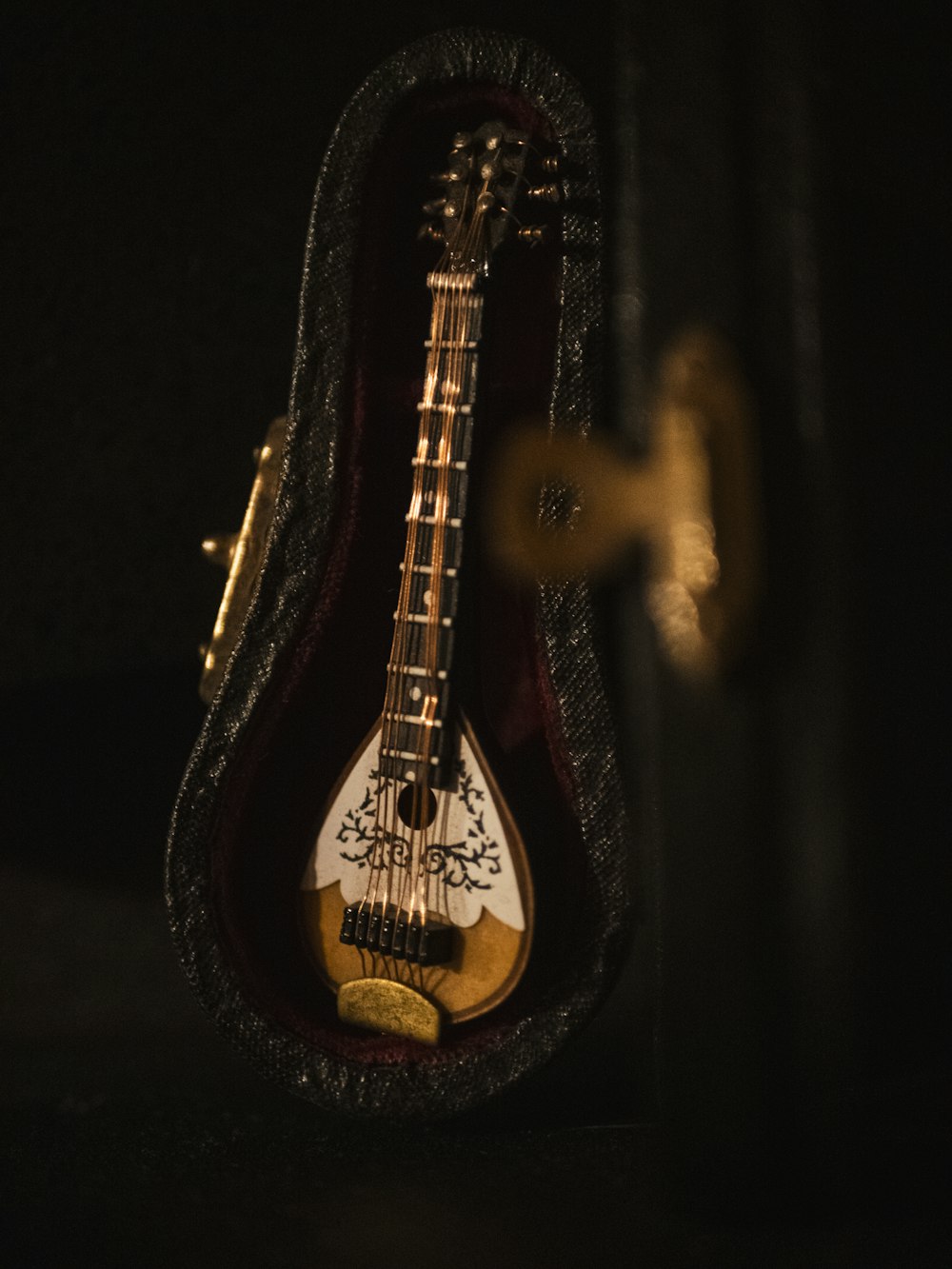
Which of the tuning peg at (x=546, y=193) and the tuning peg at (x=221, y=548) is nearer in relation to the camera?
the tuning peg at (x=546, y=193)

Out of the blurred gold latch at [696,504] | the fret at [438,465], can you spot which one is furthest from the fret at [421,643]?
the blurred gold latch at [696,504]

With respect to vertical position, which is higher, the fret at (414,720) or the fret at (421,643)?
the fret at (421,643)

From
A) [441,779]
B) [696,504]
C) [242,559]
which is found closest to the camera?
[696,504]

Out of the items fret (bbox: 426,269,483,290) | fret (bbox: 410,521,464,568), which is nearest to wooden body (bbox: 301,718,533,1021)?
fret (bbox: 410,521,464,568)

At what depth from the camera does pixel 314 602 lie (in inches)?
31.0

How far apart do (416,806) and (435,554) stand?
0.17 meters

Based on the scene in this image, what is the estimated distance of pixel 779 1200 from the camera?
0.37m

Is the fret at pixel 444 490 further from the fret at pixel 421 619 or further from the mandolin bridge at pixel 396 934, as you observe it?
the mandolin bridge at pixel 396 934

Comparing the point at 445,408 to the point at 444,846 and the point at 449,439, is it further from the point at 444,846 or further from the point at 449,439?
the point at 444,846

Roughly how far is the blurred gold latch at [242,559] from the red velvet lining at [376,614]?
7 centimetres

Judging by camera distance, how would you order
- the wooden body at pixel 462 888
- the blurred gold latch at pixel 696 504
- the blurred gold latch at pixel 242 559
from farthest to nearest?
the blurred gold latch at pixel 242 559, the wooden body at pixel 462 888, the blurred gold latch at pixel 696 504

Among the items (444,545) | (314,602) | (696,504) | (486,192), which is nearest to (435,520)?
(444,545)

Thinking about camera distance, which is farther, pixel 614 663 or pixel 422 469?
pixel 614 663

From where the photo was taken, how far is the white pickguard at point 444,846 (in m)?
0.71
